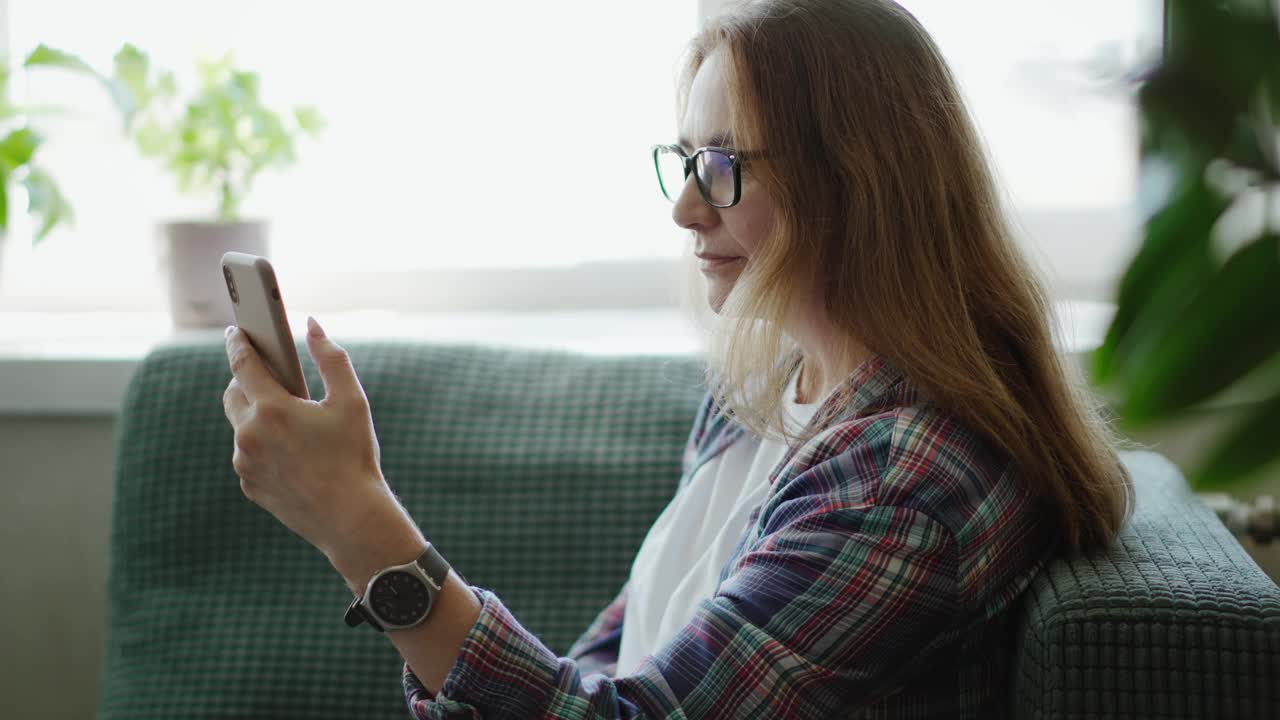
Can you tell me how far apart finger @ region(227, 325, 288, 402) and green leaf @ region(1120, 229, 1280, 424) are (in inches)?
25.5

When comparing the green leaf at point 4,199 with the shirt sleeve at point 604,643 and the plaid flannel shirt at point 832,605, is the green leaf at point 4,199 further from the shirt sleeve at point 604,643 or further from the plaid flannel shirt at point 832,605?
the plaid flannel shirt at point 832,605

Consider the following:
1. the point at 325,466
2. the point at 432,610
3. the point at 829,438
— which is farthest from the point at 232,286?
the point at 829,438

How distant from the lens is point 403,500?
141 cm

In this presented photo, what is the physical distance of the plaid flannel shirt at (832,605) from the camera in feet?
2.48

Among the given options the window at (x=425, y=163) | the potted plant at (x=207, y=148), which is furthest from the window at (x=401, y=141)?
the potted plant at (x=207, y=148)

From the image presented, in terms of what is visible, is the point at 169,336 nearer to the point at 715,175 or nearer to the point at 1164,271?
the point at 715,175

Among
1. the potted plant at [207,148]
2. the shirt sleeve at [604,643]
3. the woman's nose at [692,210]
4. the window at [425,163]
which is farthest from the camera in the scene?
the window at [425,163]

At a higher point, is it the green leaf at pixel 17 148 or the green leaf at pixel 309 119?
the green leaf at pixel 309 119

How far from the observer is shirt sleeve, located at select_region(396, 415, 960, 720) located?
753 millimetres

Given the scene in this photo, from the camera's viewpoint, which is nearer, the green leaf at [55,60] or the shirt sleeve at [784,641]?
the shirt sleeve at [784,641]

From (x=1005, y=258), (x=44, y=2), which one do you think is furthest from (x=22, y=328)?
(x=1005, y=258)

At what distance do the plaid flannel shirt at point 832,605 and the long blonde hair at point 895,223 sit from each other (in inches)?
2.6

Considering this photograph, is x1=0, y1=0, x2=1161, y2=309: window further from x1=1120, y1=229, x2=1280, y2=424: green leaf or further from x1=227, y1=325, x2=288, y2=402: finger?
x1=1120, y1=229, x2=1280, y2=424: green leaf

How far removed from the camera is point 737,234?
0.96 metres
